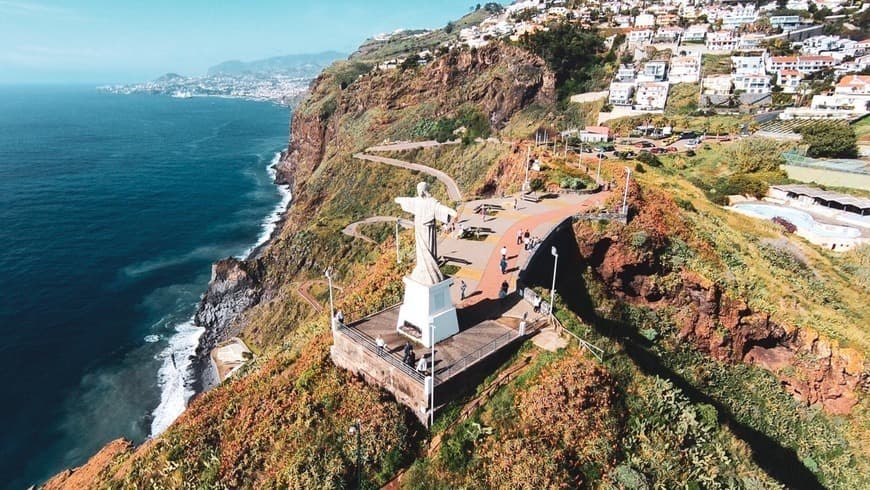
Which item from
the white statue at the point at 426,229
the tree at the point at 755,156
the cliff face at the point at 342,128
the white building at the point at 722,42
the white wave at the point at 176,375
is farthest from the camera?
the white building at the point at 722,42

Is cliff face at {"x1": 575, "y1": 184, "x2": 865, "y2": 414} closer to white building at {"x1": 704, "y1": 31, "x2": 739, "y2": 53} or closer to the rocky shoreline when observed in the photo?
the rocky shoreline

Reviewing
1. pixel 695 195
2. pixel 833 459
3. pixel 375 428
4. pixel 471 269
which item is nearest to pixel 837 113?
pixel 695 195

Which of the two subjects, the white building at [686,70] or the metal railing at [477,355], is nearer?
the metal railing at [477,355]

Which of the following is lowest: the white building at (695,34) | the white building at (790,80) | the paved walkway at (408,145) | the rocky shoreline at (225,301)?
the rocky shoreline at (225,301)

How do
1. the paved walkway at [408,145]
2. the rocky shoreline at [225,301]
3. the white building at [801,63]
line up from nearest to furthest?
1. the rocky shoreline at [225,301]
2. the paved walkway at [408,145]
3. the white building at [801,63]

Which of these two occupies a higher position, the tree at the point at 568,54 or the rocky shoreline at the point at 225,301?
the tree at the point at 568,54

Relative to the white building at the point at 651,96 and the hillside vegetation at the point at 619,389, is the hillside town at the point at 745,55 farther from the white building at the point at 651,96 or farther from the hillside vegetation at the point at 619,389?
the hillside vegetation at the point at 619,389

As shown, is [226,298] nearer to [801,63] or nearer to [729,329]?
[729,329]

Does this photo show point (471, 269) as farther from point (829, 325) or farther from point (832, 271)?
point (832, 271)

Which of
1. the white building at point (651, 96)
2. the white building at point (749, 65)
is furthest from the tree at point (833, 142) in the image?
the white building at point (749, 65)
